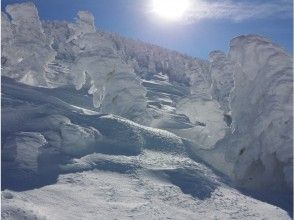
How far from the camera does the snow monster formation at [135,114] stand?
14672mm

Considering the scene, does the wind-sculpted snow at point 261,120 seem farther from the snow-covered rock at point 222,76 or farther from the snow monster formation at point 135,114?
the snow-covered rock at point 222,76

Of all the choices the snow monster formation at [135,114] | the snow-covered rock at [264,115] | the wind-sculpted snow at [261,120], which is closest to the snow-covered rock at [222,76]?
the snow monster formation at [135,114]

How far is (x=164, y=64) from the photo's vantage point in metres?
Result: 71.1

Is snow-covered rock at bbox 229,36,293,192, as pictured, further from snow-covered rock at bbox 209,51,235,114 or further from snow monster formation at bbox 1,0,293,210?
snow-covered rock at bbox 209,51,235,114

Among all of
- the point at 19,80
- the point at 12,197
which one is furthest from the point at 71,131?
the point at 19,80

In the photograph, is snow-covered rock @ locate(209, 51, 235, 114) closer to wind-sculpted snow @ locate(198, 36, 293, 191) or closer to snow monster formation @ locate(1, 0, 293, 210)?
snow monster formation @ locate(1, 0, 293, 210)

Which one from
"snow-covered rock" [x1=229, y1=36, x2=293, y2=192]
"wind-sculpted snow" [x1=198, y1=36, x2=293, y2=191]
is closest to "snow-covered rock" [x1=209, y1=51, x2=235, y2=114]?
"wind-sculpted snow" [x1=198, y1=36, x2=293, y2=191]

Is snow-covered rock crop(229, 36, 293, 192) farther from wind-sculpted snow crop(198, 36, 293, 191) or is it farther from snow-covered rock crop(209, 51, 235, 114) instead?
snow-covered rock crop(209, 51, 235, 114)

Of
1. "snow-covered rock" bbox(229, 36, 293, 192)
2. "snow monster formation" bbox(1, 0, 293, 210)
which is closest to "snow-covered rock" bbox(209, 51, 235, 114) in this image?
"snow monster formation" bbox(1, 0, 293, 210)

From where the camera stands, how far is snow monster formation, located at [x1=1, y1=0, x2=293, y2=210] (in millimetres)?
14672

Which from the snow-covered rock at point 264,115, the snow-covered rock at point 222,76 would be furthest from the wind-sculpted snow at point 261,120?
the snow-covered rock at point 222,76

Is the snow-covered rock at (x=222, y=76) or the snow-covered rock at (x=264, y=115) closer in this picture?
the snow-covered rock at (x=264, y=115)

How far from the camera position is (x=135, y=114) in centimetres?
2248

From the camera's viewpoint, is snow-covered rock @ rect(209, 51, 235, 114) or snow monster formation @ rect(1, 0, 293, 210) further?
snow-covered rock @ rect(209, 51, 235, 114)
